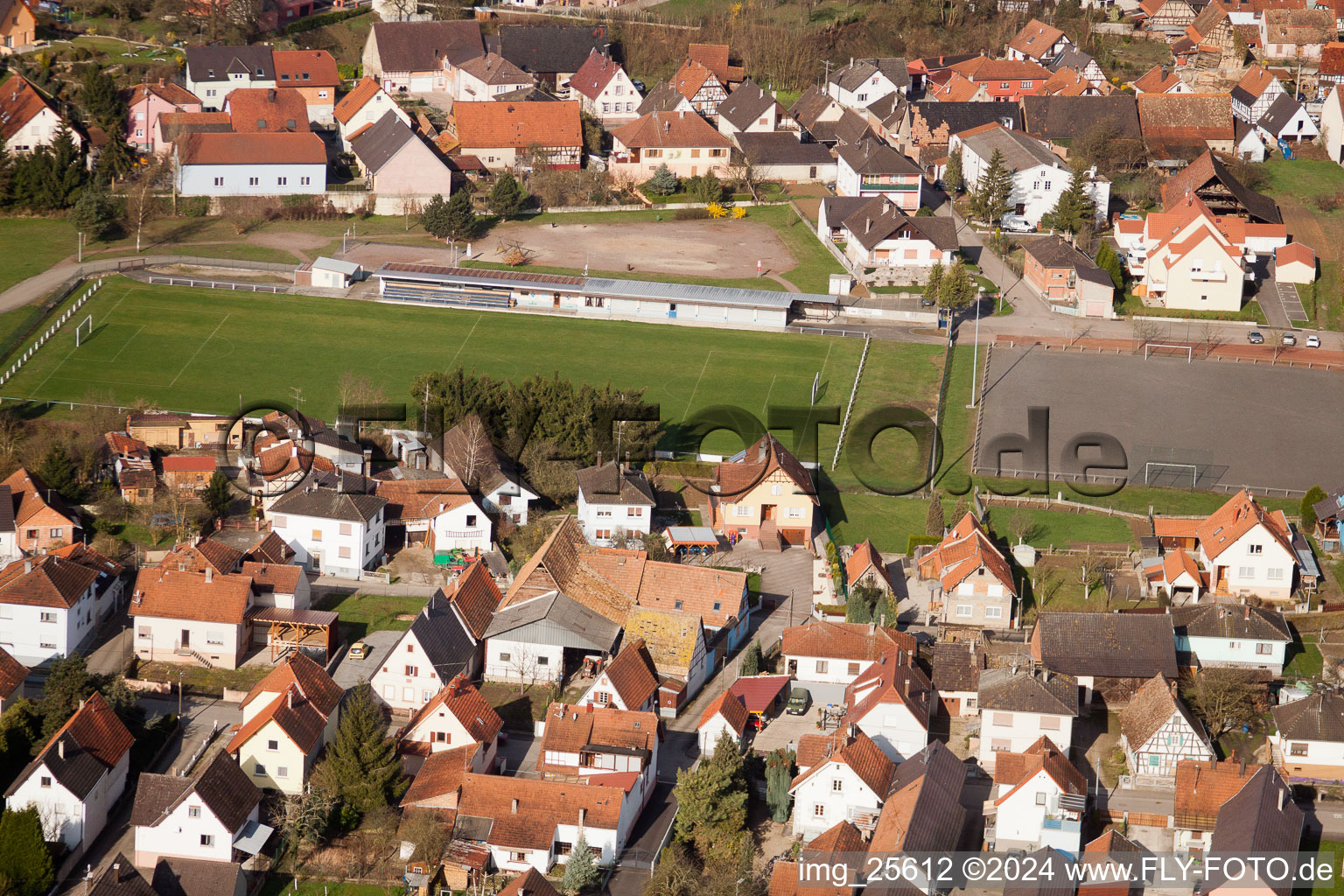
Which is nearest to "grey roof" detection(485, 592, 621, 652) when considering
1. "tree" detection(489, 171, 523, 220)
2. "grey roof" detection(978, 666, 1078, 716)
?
"grey roof" detection(978, 666, 1078, 716)

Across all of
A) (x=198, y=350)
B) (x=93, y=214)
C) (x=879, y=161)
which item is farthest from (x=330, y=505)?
(x=879, y=161)

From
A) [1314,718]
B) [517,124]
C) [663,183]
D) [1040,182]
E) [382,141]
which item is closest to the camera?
[1314,718]

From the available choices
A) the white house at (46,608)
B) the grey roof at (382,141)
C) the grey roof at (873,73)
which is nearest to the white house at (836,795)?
the white house at (46,608)

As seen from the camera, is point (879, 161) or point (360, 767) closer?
point (360, 767)

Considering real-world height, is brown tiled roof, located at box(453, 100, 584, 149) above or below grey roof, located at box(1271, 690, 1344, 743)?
below

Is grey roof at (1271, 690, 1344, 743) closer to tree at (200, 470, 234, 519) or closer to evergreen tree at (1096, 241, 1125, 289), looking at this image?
tree at (200, 470, 234, 519)

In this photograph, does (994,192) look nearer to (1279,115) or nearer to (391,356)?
(1279,115)

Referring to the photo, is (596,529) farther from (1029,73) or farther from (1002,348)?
(1029,73)

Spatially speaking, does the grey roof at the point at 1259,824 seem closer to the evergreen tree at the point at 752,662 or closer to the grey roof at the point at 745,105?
the evergreen tree at the point at 752,662
